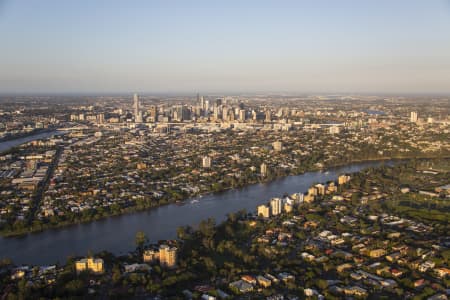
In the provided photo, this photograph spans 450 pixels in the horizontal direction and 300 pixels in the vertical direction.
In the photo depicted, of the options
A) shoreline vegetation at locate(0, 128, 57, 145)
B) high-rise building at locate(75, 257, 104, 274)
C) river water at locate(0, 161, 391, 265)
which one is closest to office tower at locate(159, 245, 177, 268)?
→ high-rise building at locate(75, 257, 104, 274)

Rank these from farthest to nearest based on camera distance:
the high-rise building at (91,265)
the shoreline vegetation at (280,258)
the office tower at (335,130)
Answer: the office tower at (335,130)
the high-rise building at (91,265)
the shoreline vegetation at (280,258)

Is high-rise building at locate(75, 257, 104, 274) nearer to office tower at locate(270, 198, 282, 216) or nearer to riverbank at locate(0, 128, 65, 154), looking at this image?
office tower at locate(270, 198, 282, 216)

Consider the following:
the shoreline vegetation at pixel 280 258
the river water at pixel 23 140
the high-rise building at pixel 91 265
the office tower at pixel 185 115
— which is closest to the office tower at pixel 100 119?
the river water at pixel 23 140

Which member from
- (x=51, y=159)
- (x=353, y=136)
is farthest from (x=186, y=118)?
(x=51, y=159)

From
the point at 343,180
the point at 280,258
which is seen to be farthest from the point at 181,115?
the point at 280,258

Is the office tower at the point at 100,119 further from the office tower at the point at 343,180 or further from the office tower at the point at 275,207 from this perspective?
the office tower at the point at 275,207

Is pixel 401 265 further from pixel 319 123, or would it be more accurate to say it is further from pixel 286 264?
pixel 319 123

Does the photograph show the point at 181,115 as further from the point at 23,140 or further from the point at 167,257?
the point at 167,257

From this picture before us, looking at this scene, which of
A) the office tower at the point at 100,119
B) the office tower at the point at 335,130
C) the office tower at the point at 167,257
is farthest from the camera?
the office tower at the point at 100,119
